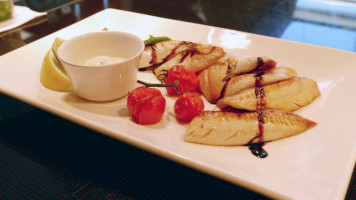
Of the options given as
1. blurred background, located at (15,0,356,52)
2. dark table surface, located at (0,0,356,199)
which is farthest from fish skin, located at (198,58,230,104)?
blurred background, located at (15,0,356,52)

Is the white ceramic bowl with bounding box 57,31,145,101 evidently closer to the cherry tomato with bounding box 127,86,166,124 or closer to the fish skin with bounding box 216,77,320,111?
the cherry tomato with bounding box 127,86,166,124

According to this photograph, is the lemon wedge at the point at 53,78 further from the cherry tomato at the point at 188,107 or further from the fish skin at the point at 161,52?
the cherry tomato at the point at 188,107

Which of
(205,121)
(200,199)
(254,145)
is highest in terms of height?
(205,121)

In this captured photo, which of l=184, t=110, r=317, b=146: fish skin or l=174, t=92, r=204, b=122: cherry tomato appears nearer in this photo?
l=184, t=110, r=317, b=146: fish skin

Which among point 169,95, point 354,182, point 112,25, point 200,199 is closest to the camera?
point 200,199

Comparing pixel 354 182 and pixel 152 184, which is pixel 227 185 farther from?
pixel 354 182

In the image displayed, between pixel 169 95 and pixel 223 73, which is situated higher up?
pixel 223 73

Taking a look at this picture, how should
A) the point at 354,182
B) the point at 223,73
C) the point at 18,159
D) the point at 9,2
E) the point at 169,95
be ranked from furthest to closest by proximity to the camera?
1. the point at 9,2
2. the point at 169,95
3. the point at 223,73
4. the point at 18,159
5. the point at 354,182

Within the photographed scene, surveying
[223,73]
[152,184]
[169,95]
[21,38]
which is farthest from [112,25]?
[152,184]
